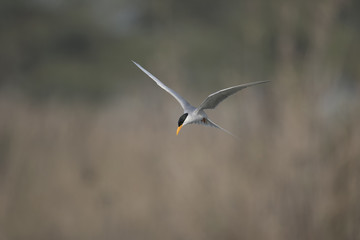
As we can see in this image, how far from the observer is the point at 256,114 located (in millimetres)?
2027

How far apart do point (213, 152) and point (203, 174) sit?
227 mm

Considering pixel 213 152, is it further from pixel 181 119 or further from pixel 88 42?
pixel 88 42

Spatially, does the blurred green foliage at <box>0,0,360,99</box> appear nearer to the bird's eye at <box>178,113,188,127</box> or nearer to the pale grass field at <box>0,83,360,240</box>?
the pale grass field at <box>0,83,360,240</box>

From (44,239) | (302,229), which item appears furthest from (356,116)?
(44,239)

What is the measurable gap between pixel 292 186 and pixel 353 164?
11.6 inches

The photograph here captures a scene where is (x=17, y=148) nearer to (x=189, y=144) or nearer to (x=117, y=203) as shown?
(x=117, y=203)

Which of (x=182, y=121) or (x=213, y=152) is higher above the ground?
(x=213, y=152)

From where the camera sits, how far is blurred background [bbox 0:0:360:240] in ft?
6.23

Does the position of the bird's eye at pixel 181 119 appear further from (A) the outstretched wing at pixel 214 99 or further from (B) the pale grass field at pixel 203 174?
(B) the pale grass field at pixel 203 174

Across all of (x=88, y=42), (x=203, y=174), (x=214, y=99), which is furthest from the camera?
(x=88, y=42)

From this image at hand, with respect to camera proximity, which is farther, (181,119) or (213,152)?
(213,152)

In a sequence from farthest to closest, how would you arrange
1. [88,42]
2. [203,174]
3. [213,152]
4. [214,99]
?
1. [88,42]
2. [203,174]
3. [213,152]
4. [214,99]

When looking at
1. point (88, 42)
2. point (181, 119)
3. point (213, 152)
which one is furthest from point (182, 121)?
point (88, 42)

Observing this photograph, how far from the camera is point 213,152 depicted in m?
2.37
